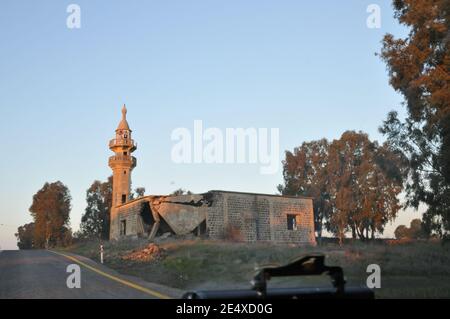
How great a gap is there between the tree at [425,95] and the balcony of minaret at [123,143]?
133ft

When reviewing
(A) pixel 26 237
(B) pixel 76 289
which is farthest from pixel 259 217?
(A) pixel 26 237

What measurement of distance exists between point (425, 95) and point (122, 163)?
138ft

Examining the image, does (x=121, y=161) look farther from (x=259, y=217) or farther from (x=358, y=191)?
(x=358, y=191)

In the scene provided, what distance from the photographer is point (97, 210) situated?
258ft

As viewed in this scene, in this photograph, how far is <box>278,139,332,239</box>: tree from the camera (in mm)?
61094

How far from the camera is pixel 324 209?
198 ft

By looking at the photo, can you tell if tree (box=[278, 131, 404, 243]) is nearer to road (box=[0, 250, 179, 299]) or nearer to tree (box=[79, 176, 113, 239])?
tree (box=[79, 176, 113, 239])

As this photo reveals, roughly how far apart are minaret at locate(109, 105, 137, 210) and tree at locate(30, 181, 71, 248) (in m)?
26.0

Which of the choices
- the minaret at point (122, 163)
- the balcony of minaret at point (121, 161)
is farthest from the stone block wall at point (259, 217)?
the balcony of minaret at point (121, 161)

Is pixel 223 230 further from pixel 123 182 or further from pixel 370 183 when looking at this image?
pixel 370 183

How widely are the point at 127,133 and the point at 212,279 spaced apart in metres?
46.1

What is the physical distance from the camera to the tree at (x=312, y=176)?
61.1 meters
